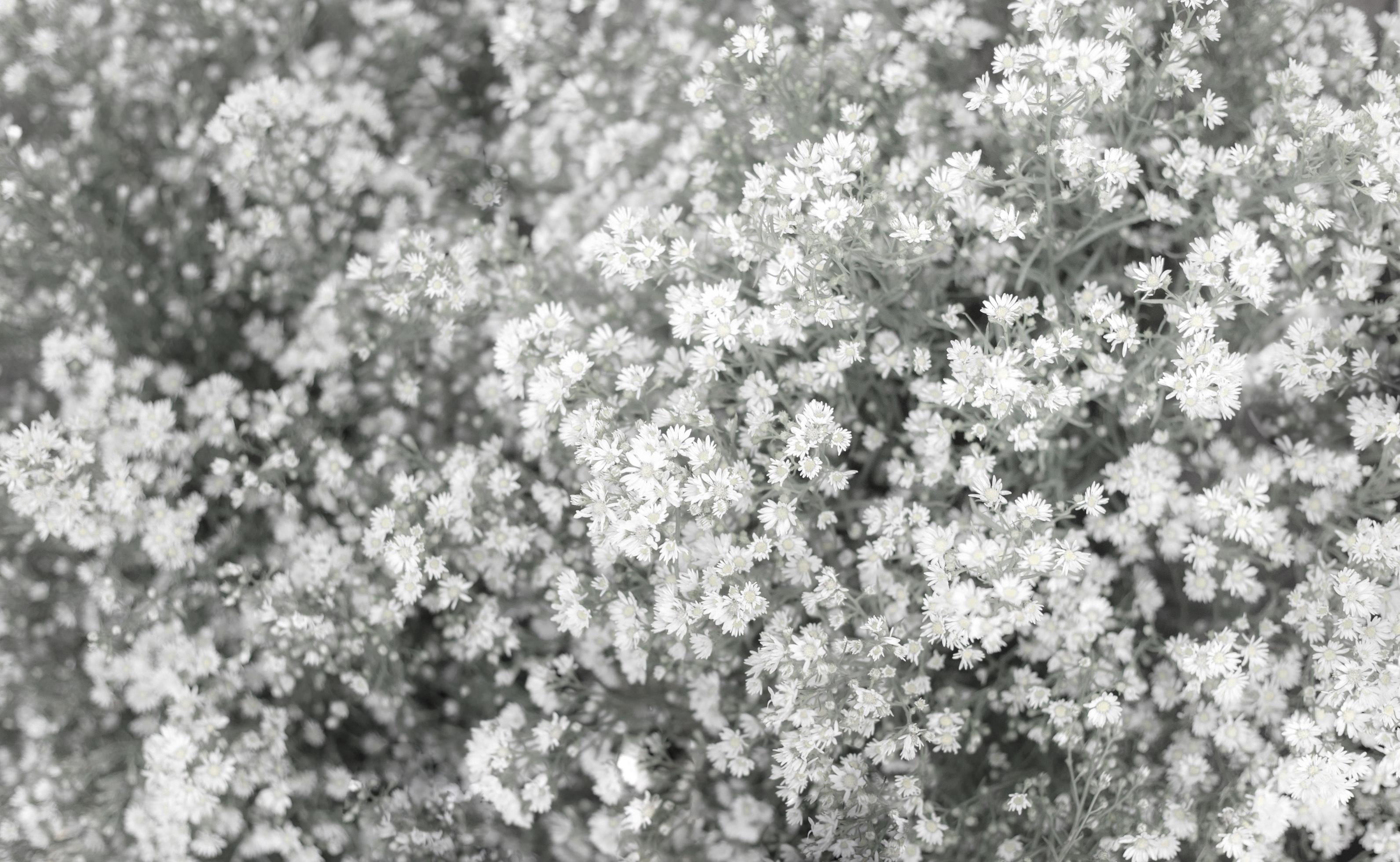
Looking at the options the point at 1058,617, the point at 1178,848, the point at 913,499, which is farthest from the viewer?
the point at 913,499

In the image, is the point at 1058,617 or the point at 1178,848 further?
the point at 1058,617

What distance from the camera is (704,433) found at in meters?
2.51

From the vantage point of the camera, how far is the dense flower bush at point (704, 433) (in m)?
2.38

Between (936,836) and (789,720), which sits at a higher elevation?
(789,720)

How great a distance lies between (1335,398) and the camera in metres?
2.88

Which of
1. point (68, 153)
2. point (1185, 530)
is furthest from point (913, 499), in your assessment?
point (68, 153)

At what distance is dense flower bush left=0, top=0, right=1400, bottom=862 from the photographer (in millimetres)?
2385

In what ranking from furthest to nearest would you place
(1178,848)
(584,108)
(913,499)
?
(584,108)
(913,499)
(1178,848)

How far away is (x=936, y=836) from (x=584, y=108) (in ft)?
8.53

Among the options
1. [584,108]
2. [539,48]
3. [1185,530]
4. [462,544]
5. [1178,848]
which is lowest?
[1178,848]

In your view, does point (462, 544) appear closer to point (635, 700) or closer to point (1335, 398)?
point (635, 700)

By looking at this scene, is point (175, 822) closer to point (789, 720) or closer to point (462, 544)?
point (462, 544)

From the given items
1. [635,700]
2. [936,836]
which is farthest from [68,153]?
[936,836]

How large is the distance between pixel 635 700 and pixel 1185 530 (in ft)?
5.41
